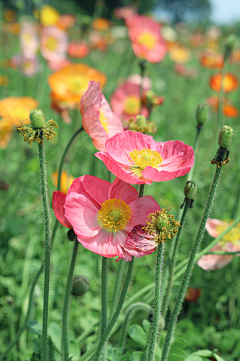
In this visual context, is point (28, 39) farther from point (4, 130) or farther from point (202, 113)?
point (202, 113)

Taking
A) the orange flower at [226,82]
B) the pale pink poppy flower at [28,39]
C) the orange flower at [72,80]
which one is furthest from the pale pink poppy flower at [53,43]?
the orange flower at [226,82]

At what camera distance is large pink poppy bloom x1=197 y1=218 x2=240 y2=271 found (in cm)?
105

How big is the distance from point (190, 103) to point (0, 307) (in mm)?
3139

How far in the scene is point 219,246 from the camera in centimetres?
121

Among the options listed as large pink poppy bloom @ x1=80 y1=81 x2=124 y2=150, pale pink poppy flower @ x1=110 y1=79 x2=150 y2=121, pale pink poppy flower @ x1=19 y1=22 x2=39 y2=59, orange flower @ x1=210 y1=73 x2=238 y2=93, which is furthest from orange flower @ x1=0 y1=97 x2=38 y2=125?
pale pink poppy flower @ x1=19 y1=22 x2=39 y2=59

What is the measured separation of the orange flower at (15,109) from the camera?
1546 mm

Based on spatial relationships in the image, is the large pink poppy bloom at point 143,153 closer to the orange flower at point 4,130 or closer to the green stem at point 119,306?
the green stem at point 119,306

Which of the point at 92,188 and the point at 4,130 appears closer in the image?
the point at 92,188

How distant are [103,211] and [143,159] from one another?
14 centimetres

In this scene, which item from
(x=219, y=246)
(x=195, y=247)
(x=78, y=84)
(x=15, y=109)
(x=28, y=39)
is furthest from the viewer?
(x=28, y=39)

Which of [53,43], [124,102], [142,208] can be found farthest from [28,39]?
[142,208]

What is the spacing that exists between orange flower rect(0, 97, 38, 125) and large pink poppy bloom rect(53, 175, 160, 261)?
0.98 m

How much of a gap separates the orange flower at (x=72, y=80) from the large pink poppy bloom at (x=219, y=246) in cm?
100

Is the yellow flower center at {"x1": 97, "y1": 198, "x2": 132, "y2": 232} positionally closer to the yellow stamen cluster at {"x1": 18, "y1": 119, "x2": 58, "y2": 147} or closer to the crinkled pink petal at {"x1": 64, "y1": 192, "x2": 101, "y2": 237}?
the crinkled pink petal at {"x1": 64, "y1": 192, "x2": 101, "y2": 237}
